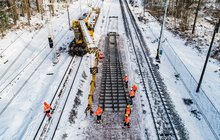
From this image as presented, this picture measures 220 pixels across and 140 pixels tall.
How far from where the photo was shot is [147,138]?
1464 cm

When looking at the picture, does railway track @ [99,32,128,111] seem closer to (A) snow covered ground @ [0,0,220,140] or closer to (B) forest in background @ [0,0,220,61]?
(A) snow covered ground @ [0,0,220,140]

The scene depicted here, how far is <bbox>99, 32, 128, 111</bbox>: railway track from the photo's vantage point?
18.0m

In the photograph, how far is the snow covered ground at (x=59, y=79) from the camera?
15.9m

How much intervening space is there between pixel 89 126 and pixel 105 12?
1598 inches

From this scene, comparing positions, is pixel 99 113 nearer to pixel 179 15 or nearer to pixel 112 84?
pixel 112 84

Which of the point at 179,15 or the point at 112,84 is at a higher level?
the point at 179,15

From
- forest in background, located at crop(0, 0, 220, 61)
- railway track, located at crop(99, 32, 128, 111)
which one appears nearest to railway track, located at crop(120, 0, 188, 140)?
railway track, located at crop(99, 32, 128, 111)

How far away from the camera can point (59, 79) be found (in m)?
22.0

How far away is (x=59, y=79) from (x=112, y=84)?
572cm

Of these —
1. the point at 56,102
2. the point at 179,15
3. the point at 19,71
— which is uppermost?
the point at 179,15

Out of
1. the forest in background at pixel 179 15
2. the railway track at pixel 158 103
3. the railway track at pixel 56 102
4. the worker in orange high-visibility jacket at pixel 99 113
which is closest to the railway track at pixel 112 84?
the worker in orange high-visibility jacket at pixel 99 113

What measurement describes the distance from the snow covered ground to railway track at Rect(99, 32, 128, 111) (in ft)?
4.23

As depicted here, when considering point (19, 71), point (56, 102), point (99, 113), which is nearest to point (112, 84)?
point (99, 113)

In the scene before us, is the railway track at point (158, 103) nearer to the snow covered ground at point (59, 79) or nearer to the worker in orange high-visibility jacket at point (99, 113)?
the snow covered ground at point (59, 79)
